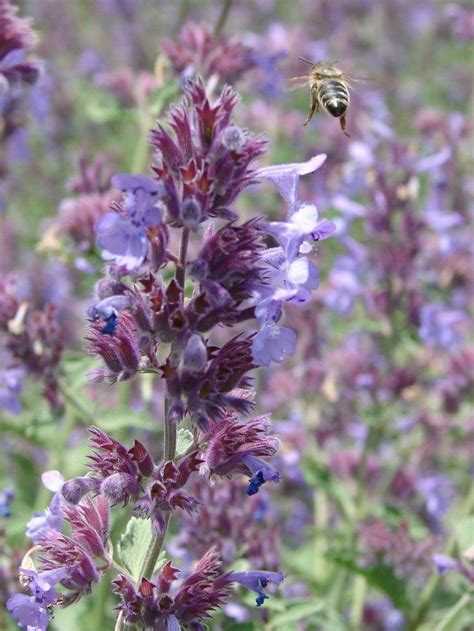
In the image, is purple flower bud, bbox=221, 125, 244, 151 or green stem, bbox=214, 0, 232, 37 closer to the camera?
purple flower bud, bbox=221, 125, 244, 151

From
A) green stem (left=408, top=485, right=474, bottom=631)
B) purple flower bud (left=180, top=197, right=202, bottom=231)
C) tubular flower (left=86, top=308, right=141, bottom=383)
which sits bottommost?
green stem (left=408, top=485, right=474, bottom=631)

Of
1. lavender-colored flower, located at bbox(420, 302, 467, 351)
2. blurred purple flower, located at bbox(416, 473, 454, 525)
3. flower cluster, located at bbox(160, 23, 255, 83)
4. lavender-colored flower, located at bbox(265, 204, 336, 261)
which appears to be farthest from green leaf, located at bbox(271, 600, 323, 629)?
flower cluster, located at bbox(160, 23, 255, 83)

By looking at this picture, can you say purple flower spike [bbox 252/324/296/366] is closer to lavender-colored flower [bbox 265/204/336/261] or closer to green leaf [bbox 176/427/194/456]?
lavender-colored flower [bbox 265/204/336/261]

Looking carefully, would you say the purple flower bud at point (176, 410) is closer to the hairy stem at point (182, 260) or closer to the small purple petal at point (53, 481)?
the hairy stem at point (182, 260)

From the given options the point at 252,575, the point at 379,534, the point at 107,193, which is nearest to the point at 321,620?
the point at 379,534

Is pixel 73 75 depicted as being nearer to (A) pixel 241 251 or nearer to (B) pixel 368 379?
(B) pixel 368 379

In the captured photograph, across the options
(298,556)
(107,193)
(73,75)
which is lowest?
(298,556)

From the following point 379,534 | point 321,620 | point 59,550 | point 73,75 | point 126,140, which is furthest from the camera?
point 73,75

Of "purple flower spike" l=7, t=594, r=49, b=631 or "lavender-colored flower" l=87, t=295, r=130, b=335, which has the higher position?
"lavender-colored flower" l=87, t=295, r=130, b=335
